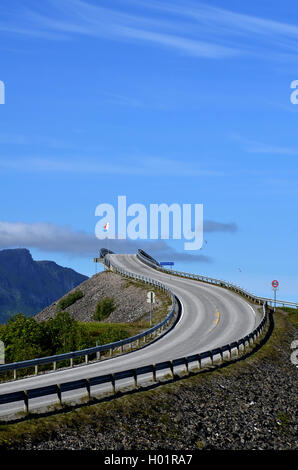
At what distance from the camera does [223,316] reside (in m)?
64.5

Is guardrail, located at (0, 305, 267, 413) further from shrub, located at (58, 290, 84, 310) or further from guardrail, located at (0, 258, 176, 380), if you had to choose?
shrub, located at (58, 290, 84, 310)

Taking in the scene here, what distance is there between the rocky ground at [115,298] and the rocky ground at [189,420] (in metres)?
35.7

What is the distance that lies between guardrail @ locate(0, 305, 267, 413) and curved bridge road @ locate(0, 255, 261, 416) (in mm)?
1226

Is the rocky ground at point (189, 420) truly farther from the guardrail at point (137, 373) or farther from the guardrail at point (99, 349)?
the guardrail at point (99, 349)

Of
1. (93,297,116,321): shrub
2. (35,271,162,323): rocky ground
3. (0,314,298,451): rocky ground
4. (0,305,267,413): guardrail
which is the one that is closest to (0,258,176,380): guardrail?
(35,271,162,323): rocky ground

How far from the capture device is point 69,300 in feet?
330

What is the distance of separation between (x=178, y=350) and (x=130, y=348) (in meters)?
3.39

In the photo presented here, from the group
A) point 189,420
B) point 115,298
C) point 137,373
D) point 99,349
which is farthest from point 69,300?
point 189,420

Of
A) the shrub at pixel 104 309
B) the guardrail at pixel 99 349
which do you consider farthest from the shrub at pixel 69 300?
the shrub at pixel 104 309

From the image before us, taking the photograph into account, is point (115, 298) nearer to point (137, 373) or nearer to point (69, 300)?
point (69, 300)

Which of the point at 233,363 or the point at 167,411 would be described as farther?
the point at 233,363
